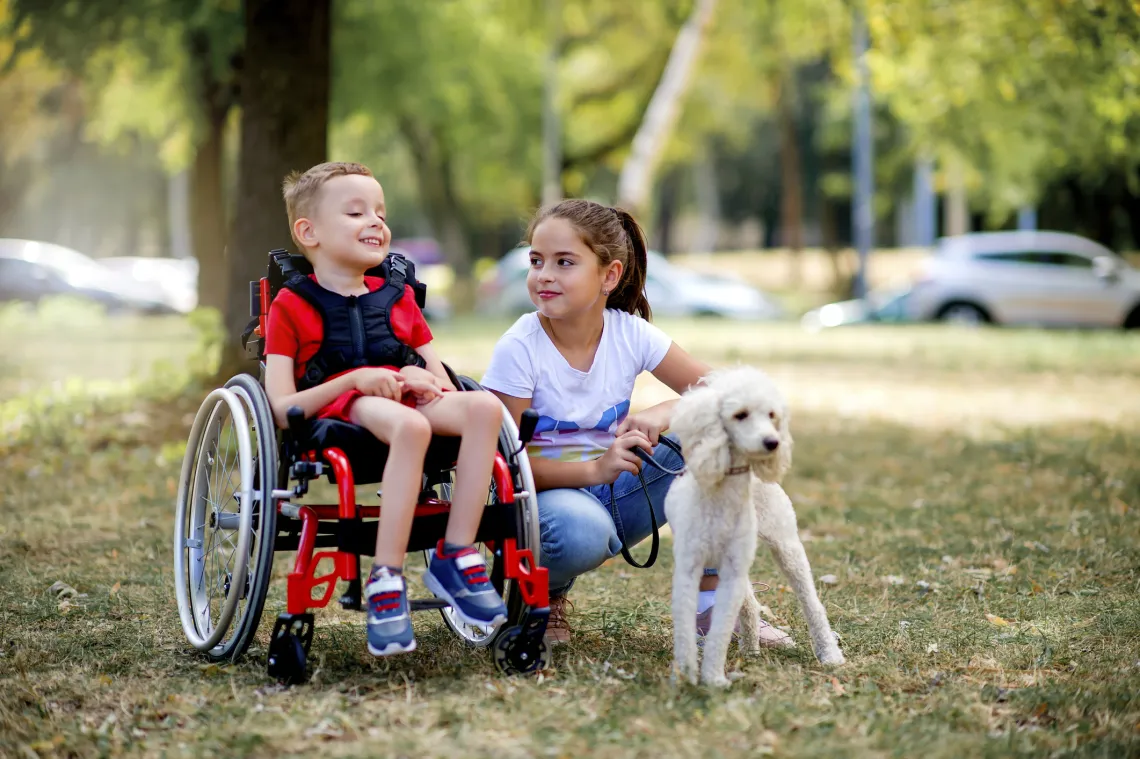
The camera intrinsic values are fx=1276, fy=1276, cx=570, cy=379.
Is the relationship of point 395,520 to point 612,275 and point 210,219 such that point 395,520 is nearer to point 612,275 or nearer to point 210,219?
point 612,275

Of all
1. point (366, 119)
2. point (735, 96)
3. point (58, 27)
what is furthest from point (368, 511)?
point (735, 96)

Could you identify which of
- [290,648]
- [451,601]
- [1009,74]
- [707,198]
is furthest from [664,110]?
[707,198]

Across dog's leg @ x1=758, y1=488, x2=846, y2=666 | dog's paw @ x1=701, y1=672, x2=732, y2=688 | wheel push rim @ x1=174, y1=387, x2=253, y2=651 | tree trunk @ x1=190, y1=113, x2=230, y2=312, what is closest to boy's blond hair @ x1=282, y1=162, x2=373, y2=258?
wheel push rim @ x1=174, y1=387, x2=253, y2=651

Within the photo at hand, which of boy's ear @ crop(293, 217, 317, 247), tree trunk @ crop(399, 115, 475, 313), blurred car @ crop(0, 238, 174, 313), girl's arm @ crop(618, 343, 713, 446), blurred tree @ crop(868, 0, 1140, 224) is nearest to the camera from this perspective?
boy's ear @ crop(293, 217, 317, 247)

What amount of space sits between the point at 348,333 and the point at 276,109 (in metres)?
5.53

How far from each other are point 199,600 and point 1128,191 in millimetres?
33078

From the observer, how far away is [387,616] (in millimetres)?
3525

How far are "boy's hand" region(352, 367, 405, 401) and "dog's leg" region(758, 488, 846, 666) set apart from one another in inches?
44.7

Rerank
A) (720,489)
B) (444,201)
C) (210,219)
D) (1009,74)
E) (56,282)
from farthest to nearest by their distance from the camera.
A: (444,201), (56,282), (210,219), (1009,74), (720,489)

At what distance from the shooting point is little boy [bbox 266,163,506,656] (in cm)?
358

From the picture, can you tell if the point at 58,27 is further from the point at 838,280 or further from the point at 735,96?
the point at 838,280

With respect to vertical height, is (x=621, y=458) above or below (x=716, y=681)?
above

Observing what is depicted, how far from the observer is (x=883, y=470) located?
26.5ft

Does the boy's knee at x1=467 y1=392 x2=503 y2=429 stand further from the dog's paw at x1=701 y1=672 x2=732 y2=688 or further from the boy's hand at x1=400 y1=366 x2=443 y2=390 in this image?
the dog's paw at x1=701 y1=672 x2=732 y2=688
